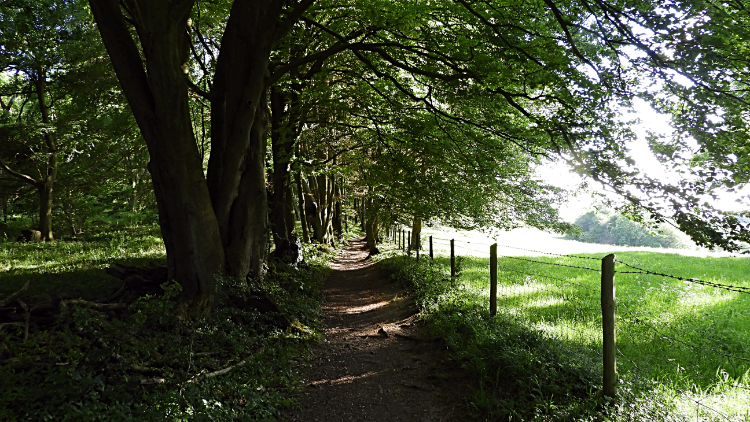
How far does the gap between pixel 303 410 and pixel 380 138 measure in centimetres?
777

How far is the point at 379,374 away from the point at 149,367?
126 inches

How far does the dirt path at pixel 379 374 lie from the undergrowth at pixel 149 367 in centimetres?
46

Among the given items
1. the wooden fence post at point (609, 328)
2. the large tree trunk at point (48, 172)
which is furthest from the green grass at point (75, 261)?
the wooden fence post at point (609, 328)

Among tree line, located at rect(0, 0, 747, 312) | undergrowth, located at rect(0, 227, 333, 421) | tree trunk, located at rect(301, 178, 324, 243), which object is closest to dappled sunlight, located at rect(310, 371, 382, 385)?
undergrowth, located at rect(0, 227, 333, 421)

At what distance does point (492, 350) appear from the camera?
5.62 metres

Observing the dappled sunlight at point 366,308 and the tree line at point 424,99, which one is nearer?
the tree line at point 424,99

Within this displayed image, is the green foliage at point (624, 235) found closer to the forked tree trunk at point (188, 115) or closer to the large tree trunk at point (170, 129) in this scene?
the forked tree trunk at point (188, 115)

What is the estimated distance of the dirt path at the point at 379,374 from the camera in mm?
5043

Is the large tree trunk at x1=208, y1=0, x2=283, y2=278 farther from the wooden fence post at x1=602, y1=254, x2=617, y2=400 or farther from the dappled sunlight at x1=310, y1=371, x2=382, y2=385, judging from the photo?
the wooden fence post at x1=602, y1=254, x2=617, y2=400

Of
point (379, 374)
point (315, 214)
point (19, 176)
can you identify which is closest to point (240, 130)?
point (379, 374)

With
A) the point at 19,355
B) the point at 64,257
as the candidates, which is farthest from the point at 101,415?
the point at 64,257

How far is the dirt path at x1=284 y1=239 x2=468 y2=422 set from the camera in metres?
5.04

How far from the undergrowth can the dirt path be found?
0.46m

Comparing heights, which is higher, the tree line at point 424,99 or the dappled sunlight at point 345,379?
the tree line at point 424,99
